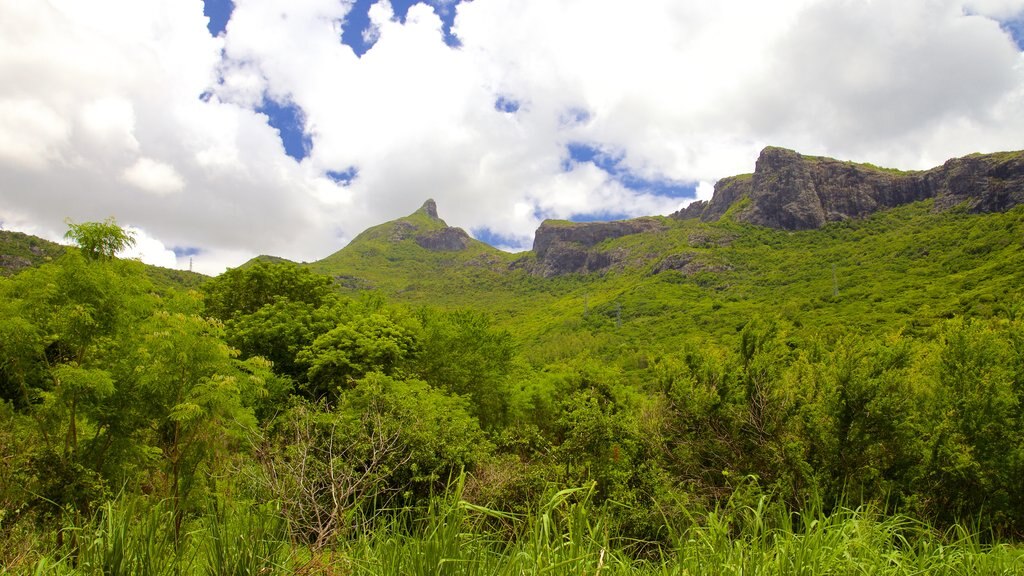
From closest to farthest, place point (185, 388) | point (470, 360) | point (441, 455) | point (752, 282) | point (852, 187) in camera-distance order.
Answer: point (185, 388), point (441, 455), point (470, 360), point (752, 282), point (852, 187)

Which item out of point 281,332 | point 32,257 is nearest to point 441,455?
point 281,332

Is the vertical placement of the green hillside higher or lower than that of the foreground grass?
higher

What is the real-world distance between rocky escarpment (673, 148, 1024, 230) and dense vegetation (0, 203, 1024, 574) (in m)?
133

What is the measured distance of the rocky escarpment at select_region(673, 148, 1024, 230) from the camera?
11072 centimetres

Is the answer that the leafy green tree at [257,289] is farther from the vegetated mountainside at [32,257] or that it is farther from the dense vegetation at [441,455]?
the vegetated mountainside at [32,257]

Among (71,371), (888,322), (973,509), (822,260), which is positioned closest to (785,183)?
(822,260)

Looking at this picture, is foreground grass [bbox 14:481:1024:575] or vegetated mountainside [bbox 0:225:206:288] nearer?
foreground grass [bbox 14:481:1024:575]

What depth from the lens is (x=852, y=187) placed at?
14725 centimetres

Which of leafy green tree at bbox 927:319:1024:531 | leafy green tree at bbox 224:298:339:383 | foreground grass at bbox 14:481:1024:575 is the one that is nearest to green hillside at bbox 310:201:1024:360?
leafy green tree at bbox 927:319:1024:531

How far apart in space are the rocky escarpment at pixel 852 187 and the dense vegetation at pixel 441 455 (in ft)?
438

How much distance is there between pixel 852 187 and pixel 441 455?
172752 mm

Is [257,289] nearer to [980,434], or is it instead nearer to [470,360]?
[470,360]

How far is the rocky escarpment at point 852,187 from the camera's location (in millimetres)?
110725

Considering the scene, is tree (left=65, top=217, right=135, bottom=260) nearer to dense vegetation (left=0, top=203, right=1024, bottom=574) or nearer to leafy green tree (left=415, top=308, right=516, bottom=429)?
dense vegetation (left=0, top=203, right=1024, bottom=574)
